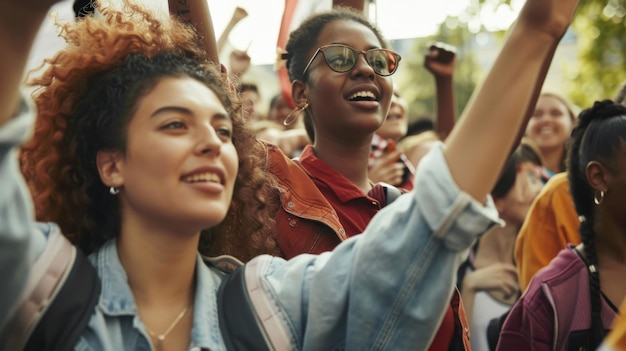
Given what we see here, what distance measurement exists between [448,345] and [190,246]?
0.93 metres

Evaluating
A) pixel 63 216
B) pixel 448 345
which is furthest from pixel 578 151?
pixel 63 216

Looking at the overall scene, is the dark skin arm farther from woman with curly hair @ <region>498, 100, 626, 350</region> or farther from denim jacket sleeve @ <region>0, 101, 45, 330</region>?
denim jacket sleeve @ <region>0, 101, 45, 330</region>

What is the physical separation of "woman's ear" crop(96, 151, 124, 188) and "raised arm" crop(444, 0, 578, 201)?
95cm

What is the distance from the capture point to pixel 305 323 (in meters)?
2.38

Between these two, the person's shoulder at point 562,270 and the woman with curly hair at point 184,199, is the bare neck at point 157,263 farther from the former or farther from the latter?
the person's shoulder at point 562,270

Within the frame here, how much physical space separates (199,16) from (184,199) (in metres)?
1.21

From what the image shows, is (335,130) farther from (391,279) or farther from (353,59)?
(391,279)

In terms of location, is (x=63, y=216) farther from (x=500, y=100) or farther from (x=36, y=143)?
(x=500, y=100)

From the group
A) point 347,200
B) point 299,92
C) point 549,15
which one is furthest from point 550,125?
point 549,15

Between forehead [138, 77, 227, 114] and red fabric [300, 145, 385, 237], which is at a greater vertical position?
forehead [138, 77, 227, 114]

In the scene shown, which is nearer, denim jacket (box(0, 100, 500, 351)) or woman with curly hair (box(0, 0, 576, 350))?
denim jacket (box(0, 100, 500, 351))

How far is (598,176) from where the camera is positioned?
11.8 ft

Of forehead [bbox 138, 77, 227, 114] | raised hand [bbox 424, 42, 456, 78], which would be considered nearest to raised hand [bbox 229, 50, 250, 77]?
raised hand [bbox 424, 42, 456, 78]

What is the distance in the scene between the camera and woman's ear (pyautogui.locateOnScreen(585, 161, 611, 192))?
11.7 feet
